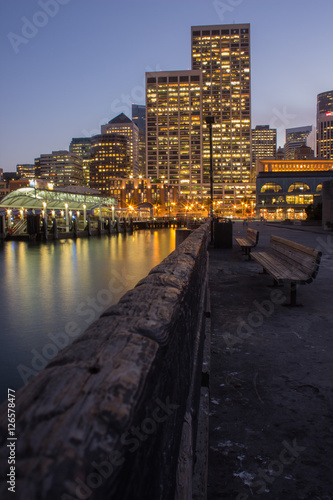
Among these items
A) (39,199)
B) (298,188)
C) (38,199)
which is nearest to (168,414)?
(39,199)

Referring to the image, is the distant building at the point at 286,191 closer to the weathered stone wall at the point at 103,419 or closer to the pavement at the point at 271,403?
the pavement at the point at 271,403

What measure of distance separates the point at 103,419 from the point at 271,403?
2948 mm

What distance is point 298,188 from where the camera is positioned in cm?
9806

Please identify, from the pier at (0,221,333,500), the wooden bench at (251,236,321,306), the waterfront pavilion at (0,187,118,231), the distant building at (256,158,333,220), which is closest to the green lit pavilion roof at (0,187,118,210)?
the waterfront pavilion at (0,187,118,231)

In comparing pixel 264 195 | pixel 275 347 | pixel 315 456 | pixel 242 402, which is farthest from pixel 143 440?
pixel 264 195

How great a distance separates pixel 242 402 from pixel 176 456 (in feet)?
6.70

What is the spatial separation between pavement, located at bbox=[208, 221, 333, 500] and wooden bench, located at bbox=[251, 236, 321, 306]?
60 centimetres

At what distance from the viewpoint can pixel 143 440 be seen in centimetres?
93

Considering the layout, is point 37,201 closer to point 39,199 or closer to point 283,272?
point 39,199

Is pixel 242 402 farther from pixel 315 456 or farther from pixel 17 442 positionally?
pixel 17 442

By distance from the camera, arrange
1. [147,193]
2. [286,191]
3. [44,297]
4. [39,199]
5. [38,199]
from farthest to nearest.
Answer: [147,193] < [286,191] < [38,199] < [39,199] < [44,297]

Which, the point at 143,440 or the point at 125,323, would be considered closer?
the point at 143,440

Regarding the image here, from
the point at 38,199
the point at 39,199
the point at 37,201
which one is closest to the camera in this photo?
the point at 39,199

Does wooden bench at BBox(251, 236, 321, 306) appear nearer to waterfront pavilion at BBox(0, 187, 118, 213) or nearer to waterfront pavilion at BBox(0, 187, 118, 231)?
waterfront pavilion at BBox(0, 187, 118, 231)
